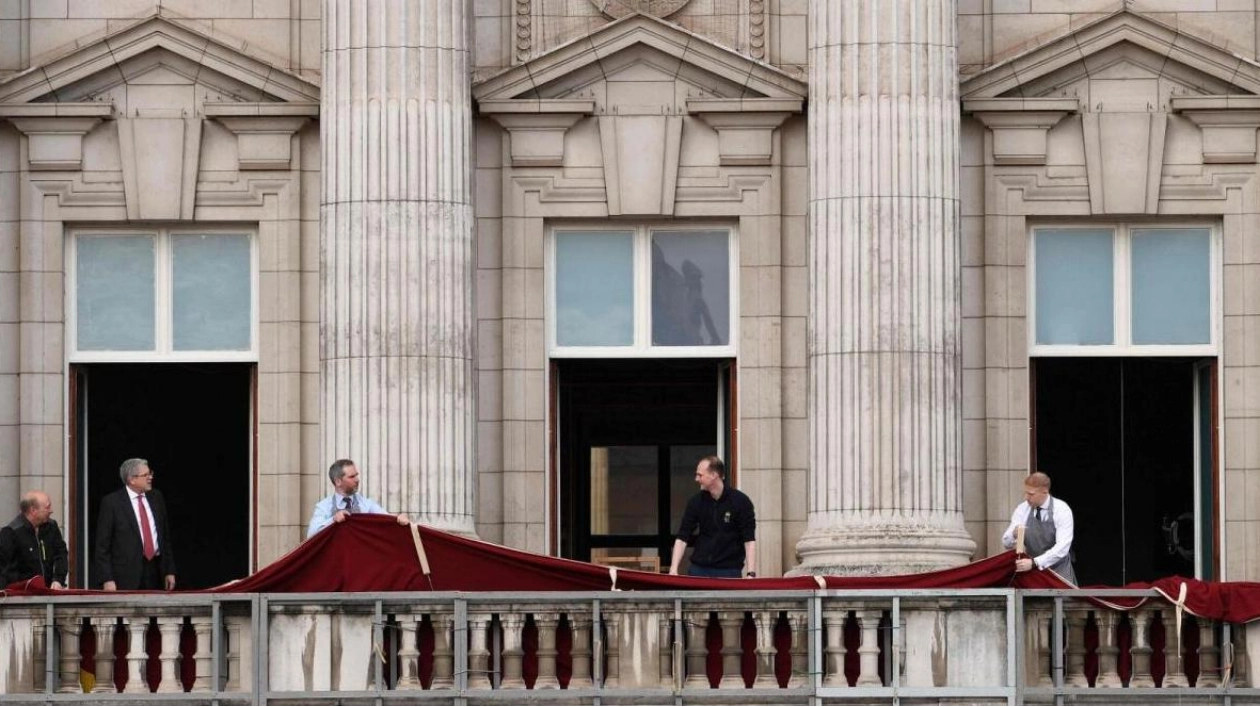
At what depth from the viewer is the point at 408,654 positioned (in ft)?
108

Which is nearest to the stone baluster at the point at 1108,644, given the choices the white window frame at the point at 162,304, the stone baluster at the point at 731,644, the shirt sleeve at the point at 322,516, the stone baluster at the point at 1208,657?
the stone baluster at the point at 1208,657

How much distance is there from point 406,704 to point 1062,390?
11.0m

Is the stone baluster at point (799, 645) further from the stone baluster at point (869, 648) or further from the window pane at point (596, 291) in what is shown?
the window pane at point (596, 291)

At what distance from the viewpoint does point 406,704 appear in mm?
32750

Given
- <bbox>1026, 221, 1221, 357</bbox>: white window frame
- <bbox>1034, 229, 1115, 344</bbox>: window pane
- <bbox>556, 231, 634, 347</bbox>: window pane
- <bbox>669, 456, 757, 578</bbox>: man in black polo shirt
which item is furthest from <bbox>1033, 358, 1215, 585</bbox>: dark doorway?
<bbox>669, 456, 757, 578</bbox>: man in black polo shirt

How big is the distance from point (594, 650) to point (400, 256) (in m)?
7.14

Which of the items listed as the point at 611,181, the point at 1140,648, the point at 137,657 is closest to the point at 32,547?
the point at 137,657

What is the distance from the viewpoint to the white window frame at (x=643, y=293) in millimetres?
40156

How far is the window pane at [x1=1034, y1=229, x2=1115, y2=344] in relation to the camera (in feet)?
132

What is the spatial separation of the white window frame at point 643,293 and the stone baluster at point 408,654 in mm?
7777

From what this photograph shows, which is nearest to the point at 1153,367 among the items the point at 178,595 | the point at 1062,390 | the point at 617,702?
the point at 1062,390

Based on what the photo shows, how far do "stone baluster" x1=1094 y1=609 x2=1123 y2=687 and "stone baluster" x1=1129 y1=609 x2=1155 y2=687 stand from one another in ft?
0.51

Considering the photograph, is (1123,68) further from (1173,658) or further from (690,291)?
(1173,658)

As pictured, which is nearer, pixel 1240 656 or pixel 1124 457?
pixel 1240 656
